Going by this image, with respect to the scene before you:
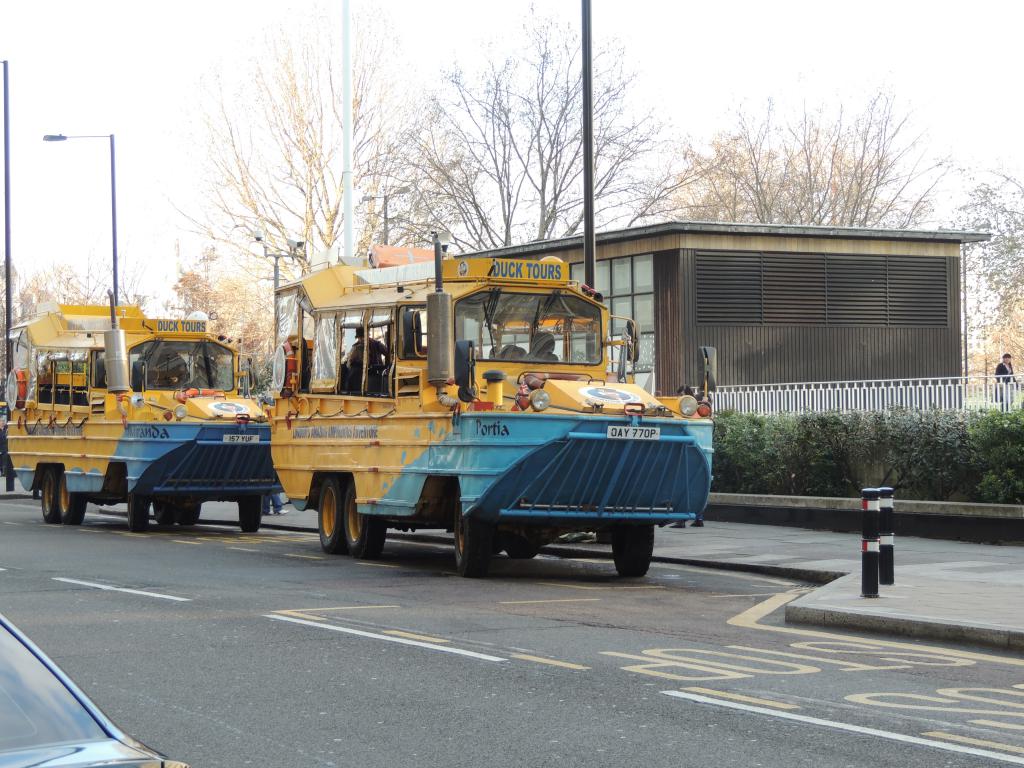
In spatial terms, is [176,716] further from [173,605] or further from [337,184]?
[337,184]

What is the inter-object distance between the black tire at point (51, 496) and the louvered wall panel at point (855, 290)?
1761 cm

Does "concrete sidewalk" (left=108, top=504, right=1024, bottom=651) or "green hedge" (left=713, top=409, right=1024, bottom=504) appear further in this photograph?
"green hedge" (left=713, top=409, right=1024, bottom=504)

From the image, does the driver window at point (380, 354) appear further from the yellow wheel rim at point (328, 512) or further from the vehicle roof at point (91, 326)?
the vehicle roof at point (91, 326)

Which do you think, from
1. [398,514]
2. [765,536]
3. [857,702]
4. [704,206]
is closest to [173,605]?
[398,514]

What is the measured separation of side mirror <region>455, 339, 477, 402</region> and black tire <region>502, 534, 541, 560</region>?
7.33ft

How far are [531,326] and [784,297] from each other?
59.1ft

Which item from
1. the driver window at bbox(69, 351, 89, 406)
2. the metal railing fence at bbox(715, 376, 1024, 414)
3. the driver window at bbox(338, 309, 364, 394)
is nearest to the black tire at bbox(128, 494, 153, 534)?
the driver window at bbox(69, 351, 89, 406)

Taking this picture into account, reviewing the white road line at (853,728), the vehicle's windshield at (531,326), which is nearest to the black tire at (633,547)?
the vehicle's windshield at (531,326)

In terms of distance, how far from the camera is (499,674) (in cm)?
928

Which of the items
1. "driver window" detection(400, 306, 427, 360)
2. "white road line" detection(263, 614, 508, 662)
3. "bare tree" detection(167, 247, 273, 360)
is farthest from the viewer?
"bare tree" detection(167, 247, 273, 360)

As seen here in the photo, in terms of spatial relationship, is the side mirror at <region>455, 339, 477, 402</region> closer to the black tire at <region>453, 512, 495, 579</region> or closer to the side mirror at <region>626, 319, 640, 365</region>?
the black tire at <region>453, 512, 495, 579</region>

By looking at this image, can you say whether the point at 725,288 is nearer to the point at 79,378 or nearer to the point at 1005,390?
the point at 1005,390

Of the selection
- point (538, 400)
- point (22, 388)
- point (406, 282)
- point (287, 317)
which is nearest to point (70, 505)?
point (22, 388)

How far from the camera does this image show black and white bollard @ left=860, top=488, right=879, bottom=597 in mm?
12977
